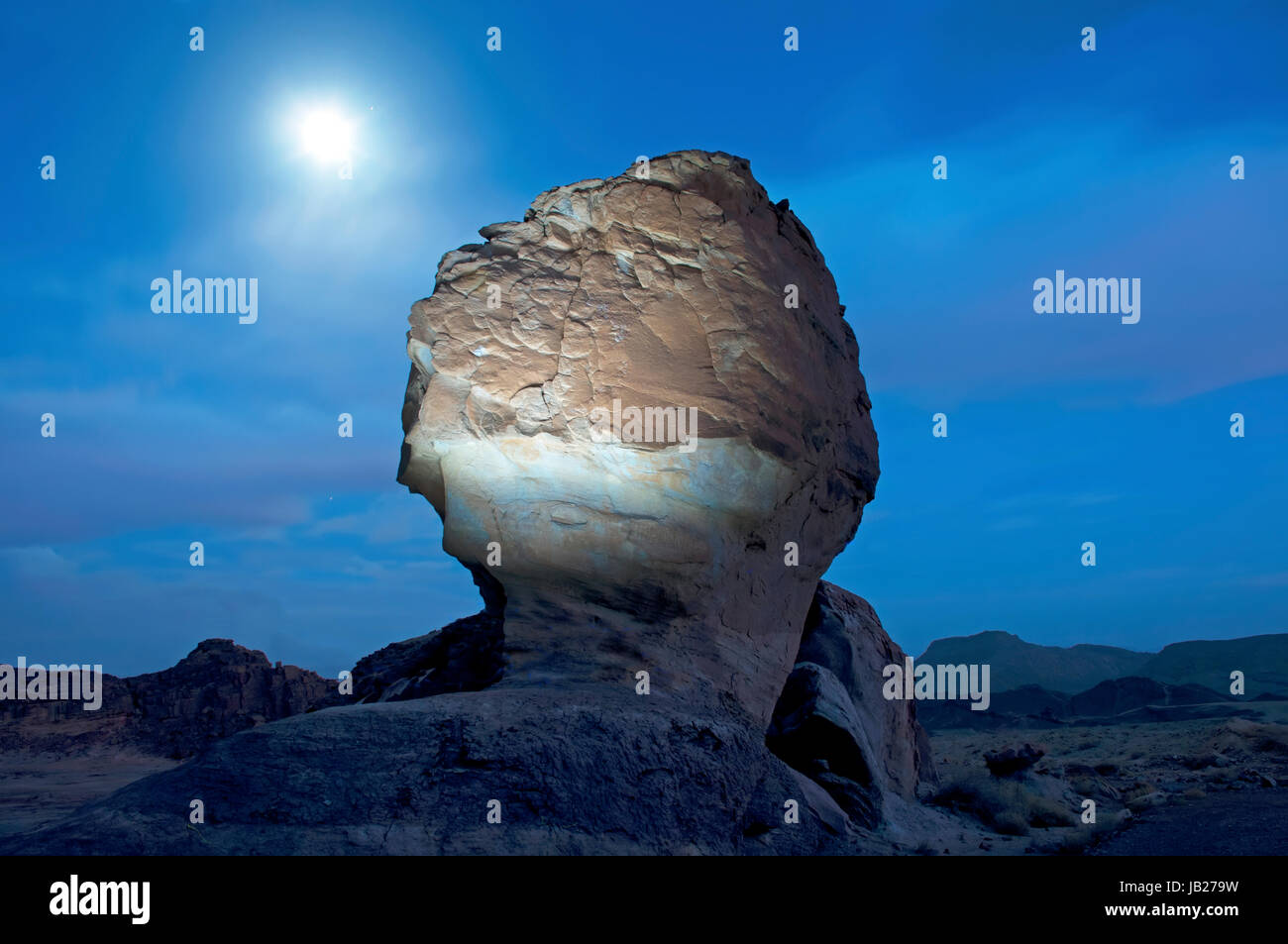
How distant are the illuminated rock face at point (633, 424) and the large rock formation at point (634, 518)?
0.02 metres

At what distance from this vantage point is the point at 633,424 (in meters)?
7.58

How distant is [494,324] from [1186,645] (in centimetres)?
6091

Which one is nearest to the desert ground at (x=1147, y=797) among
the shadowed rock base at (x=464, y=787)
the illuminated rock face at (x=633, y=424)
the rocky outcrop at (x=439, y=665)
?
the shadowed rock base at (x=464, y=787)

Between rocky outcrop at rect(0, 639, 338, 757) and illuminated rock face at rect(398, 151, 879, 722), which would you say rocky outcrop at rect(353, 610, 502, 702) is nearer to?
illuminated rock face at rect(398, 151, 879, 722)

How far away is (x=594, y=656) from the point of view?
23.0ft

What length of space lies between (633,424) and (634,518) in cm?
84

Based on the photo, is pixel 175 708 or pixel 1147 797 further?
pixel 175 708

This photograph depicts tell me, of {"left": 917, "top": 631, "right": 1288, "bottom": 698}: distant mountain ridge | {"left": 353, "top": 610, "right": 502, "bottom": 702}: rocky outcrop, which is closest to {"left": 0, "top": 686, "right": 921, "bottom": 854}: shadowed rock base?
{"left": 353, "top": 610, "right": 502, "bottom": 702}: rocky outcrop

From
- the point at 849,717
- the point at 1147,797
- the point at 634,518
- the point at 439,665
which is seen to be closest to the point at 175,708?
the point at 439,665

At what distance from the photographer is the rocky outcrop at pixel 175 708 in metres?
16.5

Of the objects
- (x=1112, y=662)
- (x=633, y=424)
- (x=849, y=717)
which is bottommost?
(x=1112, y=662)

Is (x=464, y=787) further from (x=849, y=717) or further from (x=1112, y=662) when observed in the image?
(x=1112, y=662)

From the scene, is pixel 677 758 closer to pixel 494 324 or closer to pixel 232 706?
pixel 494 324
